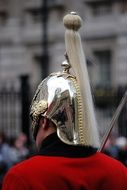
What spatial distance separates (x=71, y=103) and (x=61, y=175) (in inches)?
11.4

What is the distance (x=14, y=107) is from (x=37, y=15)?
14.6m

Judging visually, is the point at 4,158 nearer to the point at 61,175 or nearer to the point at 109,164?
the point at 109,164

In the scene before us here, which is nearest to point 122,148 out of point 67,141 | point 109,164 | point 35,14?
point 109,164

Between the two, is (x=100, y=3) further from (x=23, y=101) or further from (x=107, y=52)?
(x=23, y=101)

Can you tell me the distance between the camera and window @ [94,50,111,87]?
27528 mm

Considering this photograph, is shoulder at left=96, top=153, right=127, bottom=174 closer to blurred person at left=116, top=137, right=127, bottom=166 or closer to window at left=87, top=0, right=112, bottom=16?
blurred person at left=116, top=137, right=127, bottom=166

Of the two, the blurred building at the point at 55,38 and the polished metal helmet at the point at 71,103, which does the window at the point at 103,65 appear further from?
the polished metal helmet at the point at 71,103

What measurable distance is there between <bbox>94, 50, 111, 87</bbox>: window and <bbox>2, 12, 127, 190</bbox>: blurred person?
24110 mm

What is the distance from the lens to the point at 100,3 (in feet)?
90.2

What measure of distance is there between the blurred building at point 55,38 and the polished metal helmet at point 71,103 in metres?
21.8

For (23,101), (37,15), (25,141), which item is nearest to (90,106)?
(25,141)

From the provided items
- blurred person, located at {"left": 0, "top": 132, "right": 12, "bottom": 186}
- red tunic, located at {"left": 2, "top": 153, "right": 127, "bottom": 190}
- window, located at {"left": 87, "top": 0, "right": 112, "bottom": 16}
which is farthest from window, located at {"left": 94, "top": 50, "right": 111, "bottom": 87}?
red tunic, located at {"left": 2, "top": 153, "right": 127, "bottom": 190}

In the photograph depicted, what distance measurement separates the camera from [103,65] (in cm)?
2788

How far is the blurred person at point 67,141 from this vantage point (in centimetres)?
308
